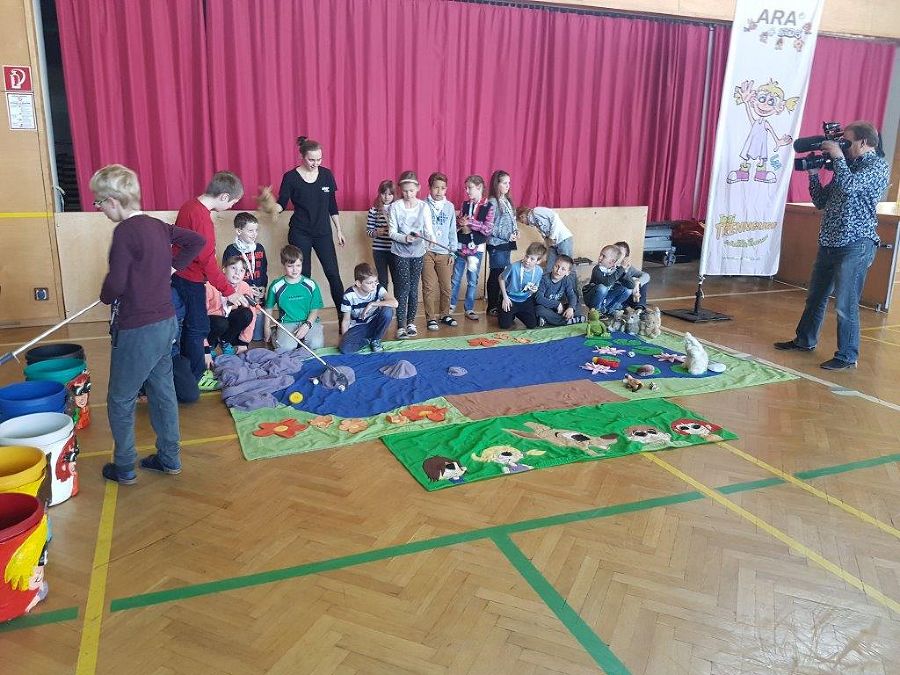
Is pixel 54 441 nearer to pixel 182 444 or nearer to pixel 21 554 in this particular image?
pixel 21 554

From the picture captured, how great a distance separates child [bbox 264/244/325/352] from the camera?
5.13 metres

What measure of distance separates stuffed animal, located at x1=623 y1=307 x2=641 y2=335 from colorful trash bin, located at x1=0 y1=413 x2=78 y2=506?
423 centimetres

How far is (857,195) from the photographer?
192 inches

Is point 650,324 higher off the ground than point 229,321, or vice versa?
point 229,321

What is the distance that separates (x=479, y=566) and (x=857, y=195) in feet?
13.1

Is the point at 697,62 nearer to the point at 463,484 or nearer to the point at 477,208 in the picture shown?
the point at 477,208

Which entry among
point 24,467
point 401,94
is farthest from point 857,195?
point 24,467

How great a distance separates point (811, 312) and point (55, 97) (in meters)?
6.80

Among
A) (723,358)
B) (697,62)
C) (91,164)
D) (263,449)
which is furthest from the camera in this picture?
(697,62)

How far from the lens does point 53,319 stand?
19.1 ft

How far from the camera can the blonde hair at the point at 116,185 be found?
2680 mm

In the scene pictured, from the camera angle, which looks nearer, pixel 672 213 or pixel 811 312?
pixel 811 312

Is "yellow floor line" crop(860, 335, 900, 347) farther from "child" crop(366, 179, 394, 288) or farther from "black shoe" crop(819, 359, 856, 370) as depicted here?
"child" crop(366, 179, 394, 288)

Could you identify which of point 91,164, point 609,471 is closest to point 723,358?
point 609,471
